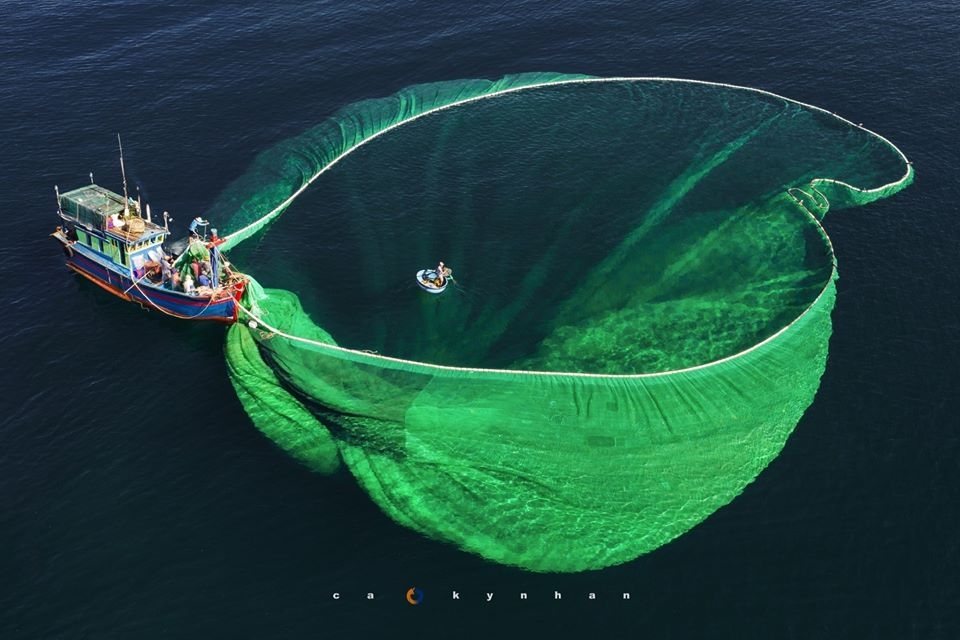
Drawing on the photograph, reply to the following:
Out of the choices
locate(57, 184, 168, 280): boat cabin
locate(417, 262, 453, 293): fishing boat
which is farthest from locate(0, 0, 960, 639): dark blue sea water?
locate(417, 262, 453, 293): fishing boat

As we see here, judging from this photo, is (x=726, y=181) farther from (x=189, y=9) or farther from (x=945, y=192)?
(x=189, y=9)

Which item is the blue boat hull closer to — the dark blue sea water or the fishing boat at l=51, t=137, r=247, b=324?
the fishing boat at l=51, t=137, r=247, b=324

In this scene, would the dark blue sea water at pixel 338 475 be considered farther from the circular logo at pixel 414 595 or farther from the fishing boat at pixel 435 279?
the fishing boat at pixel 435 279

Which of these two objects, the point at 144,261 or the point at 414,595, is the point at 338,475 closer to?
the point at 414,595

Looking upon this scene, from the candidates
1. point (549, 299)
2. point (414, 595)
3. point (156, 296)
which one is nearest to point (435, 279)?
point (549, 299)

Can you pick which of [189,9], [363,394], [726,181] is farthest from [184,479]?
[189,9]

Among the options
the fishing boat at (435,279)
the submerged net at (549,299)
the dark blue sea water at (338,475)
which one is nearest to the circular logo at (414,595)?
the dark blue sea water at (338,475)
